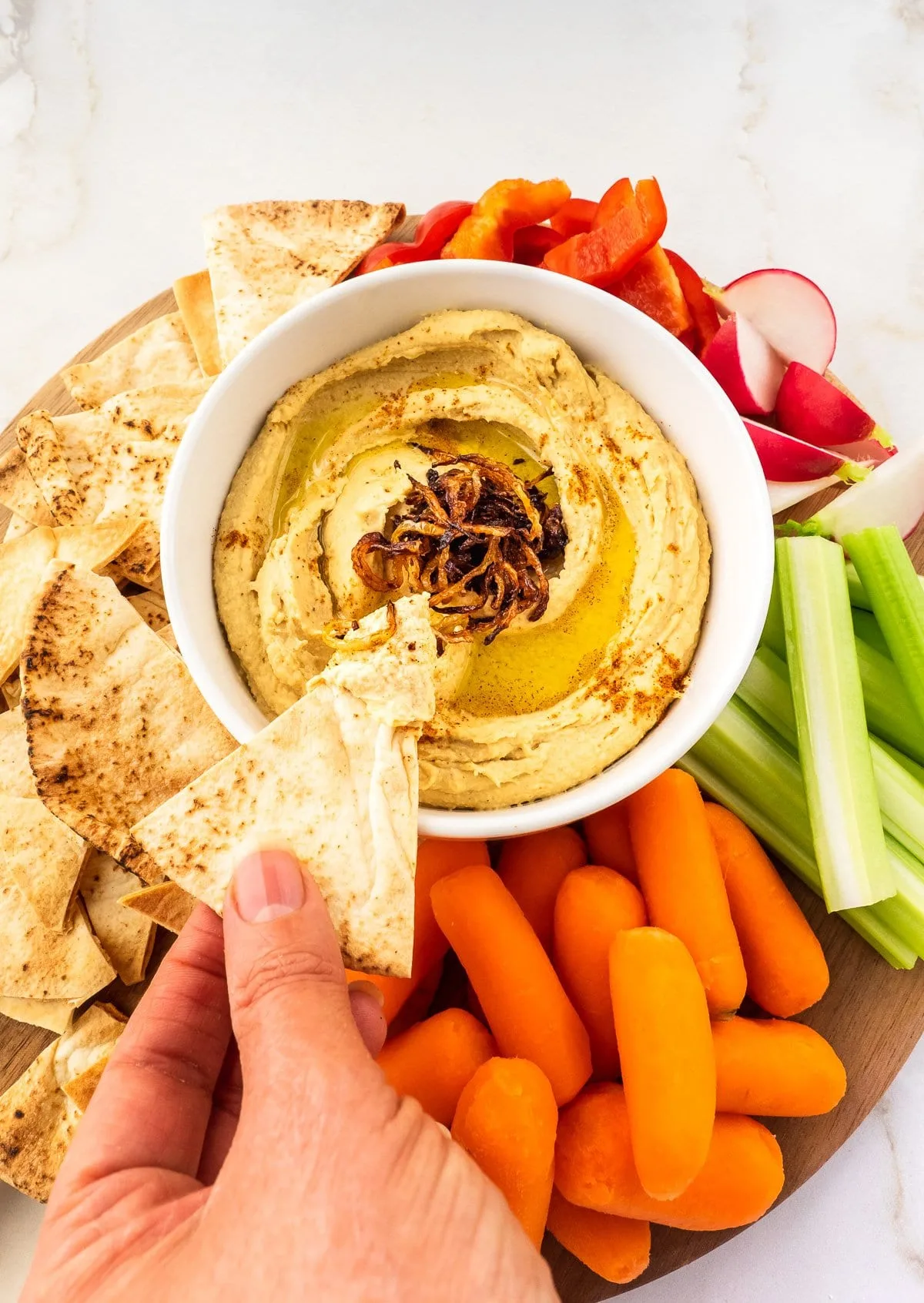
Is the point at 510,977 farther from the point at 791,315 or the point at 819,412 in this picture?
the point at 791,315

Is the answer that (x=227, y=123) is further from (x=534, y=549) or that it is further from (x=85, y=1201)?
(x=85, y=1201)

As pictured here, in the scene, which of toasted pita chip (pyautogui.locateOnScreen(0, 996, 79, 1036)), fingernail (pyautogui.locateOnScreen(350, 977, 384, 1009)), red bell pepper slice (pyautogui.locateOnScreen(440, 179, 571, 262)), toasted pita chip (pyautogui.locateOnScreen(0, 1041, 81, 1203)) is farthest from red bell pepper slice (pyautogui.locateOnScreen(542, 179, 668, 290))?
toasted pita chip (pyautogui.locateOnScreen(0, 1041, 81, 1203))

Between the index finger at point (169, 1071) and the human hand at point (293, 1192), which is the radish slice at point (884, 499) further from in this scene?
the index finger at point (169, 1071)

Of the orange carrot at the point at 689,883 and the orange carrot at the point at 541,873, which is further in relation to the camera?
the orange carrot at the point at 541,873

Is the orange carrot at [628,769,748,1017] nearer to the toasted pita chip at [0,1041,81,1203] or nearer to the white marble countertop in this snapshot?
the toasted pita chip at [0,1041,81,1203]

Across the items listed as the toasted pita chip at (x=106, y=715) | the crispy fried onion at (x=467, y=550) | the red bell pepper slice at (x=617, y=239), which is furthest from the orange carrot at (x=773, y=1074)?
the red bell pepper slice at (x=617, y=239)

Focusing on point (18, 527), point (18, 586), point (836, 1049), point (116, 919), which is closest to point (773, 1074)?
point (836, 1049)

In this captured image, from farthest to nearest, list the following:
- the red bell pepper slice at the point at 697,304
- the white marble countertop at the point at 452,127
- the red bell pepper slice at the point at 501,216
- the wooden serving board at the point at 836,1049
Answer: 1. the white marble countertop at the point at 452,127
2. the red bell pepper slice at the point at 697,304
3. the red bell pepper slice at the point at 501,216
4. the wooden serving board at the point at 836,1049
